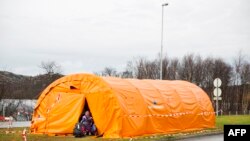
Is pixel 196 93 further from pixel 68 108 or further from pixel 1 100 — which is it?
pixel 1 100

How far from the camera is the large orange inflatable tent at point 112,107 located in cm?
2300

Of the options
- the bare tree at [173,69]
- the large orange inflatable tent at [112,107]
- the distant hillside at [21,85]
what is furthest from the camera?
the bare tree at [173,69]

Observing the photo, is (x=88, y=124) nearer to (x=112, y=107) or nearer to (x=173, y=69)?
(x=112, y=107)

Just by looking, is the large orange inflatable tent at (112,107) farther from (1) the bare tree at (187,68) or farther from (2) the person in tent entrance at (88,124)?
(1) the bare tree at (187,68)

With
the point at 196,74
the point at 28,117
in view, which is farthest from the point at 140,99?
the point at 196,74

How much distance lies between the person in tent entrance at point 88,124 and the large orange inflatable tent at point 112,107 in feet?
0.84

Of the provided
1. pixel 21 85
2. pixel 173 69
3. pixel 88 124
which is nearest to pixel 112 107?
pixel 88 124

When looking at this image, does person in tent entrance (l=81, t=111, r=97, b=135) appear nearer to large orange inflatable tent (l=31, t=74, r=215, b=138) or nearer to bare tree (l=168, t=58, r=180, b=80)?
large orange inflatable tent (l=31, t=74, r=215, b=138)

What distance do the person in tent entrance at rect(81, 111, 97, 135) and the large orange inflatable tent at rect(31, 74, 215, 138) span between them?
26cm

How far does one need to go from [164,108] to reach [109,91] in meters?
4.54

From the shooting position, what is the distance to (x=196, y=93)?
101 feet

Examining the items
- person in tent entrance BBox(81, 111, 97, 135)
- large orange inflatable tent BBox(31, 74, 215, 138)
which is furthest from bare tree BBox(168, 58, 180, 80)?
person in tent entrance BBox(81, 111, 97, 135)

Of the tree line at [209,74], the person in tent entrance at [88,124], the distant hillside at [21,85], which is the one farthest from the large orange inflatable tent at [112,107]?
the tree line at [209,74]

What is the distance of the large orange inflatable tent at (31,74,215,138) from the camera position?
23.0 meters
